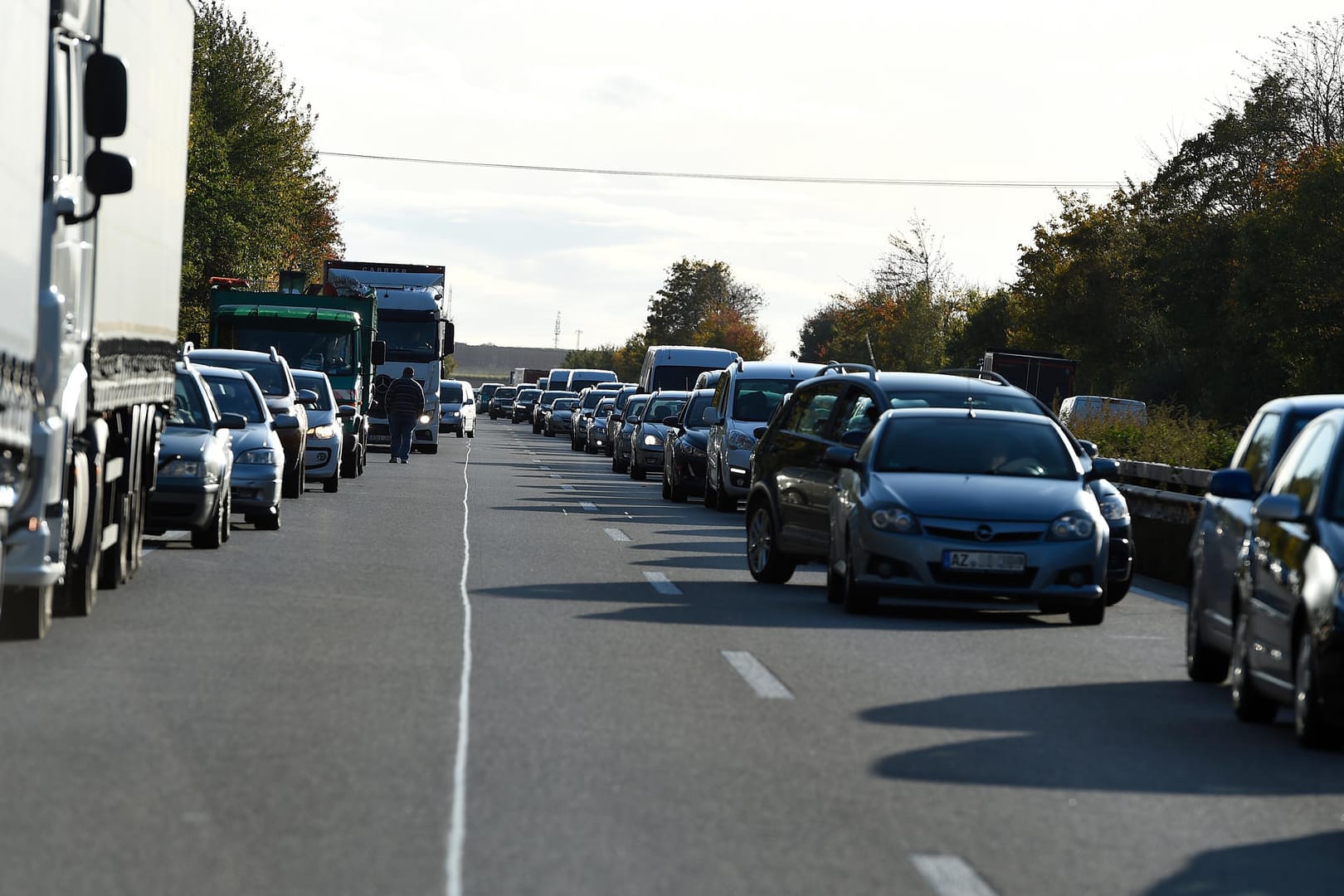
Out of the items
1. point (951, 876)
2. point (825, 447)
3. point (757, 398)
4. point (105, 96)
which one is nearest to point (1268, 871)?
point (951, 876)

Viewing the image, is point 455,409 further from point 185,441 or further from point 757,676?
point 757,676

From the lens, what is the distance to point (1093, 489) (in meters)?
16.7

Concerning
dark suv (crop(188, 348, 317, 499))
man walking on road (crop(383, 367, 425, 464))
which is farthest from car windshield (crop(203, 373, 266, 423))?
man walking on road (crop(383, 367, 425, 464))

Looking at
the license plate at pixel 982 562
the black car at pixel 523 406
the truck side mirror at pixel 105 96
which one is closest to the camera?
the truck side mirror at pixel 105 96

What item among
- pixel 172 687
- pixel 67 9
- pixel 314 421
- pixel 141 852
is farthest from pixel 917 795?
pixel 314 421

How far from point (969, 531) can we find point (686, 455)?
16.5m

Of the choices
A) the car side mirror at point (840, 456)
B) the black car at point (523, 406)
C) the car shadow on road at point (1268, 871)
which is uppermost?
the car side mirror at point (840, 456)

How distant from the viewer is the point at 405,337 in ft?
150

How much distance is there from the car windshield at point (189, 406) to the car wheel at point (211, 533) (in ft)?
2.30

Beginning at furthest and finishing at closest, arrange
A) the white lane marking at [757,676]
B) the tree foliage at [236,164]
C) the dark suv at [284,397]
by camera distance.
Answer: the tree foliage at [236,164]
the dark suv at [284,397]
the white lane marking at [757,676]

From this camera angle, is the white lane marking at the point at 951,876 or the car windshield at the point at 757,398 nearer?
the white lane marking at the point at 951,876

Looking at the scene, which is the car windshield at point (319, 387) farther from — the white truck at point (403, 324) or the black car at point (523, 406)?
the black car at point (523, 406)

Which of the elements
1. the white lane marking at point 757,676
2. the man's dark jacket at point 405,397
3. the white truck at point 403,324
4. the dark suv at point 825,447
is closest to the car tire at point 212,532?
the dark suv at point 825,447

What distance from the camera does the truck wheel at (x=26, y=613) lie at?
37.9 ft
